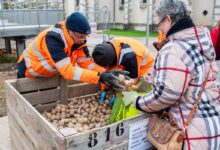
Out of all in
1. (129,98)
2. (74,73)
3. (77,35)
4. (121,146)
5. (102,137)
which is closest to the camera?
(102,137)

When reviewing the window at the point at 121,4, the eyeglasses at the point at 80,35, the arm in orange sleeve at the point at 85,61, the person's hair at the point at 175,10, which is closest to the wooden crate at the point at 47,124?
the arm in orange sleeve at the point at 85,61

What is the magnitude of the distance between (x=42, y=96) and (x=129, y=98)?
1183mm

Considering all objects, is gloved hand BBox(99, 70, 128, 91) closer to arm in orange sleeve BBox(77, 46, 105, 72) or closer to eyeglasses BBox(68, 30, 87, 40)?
eyeglasses BBox(68, 30, 87, 40)

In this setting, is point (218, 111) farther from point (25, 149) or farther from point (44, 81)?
point (44, 81)

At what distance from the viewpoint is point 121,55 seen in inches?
129

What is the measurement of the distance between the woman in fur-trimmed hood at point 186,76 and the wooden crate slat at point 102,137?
9.2 inches

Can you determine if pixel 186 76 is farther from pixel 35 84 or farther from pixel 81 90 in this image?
pixel 81 90

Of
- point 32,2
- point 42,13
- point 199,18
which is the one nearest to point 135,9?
point 199,18

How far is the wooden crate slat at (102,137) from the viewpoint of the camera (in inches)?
72.3

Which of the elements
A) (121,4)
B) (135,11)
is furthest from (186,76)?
(121,4)

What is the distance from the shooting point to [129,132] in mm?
2154

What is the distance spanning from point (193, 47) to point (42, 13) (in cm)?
1111

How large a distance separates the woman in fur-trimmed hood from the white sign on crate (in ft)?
0.67

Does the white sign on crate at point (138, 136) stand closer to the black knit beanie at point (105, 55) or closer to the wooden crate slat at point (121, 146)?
the wooden crate slat at point (121, 146)
